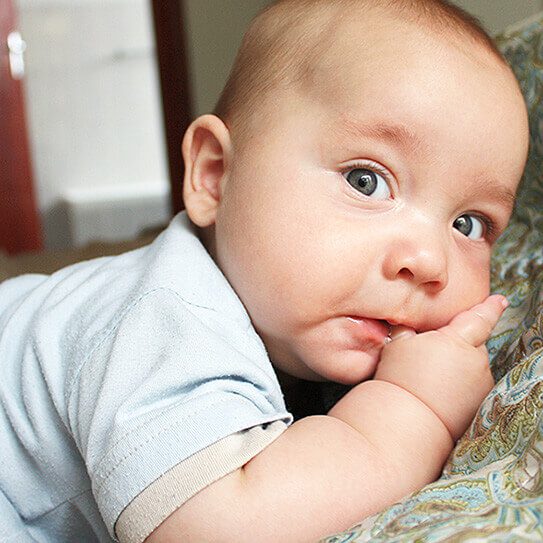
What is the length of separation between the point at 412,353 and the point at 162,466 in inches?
11.9

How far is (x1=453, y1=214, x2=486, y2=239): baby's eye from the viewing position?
1038mm

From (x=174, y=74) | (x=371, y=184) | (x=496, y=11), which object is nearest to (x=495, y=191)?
(x=371, y=184)

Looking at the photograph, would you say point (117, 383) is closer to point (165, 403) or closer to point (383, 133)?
point (165, 403)

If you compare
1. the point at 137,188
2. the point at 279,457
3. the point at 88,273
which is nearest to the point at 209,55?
the point at 137,188

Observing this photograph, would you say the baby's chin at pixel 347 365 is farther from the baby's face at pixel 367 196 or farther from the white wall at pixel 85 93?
the white wall at pixel 85 93

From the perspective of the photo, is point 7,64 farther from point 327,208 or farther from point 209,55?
point 327,208

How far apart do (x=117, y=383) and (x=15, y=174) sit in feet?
19.6

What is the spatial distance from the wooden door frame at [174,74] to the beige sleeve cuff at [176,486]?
4.10 m

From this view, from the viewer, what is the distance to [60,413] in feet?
3.11

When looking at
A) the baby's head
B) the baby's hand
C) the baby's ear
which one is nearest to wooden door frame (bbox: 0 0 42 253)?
the baby's ear

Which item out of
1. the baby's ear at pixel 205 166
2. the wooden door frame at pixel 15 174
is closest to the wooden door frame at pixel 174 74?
the wooden door frame at pixel 15 174

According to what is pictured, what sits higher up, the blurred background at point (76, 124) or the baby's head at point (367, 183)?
the baby's head at point (367, 183)

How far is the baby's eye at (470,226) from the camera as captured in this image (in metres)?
1.04

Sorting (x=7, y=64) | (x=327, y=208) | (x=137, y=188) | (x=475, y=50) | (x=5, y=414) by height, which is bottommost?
(x=137, y=188)
